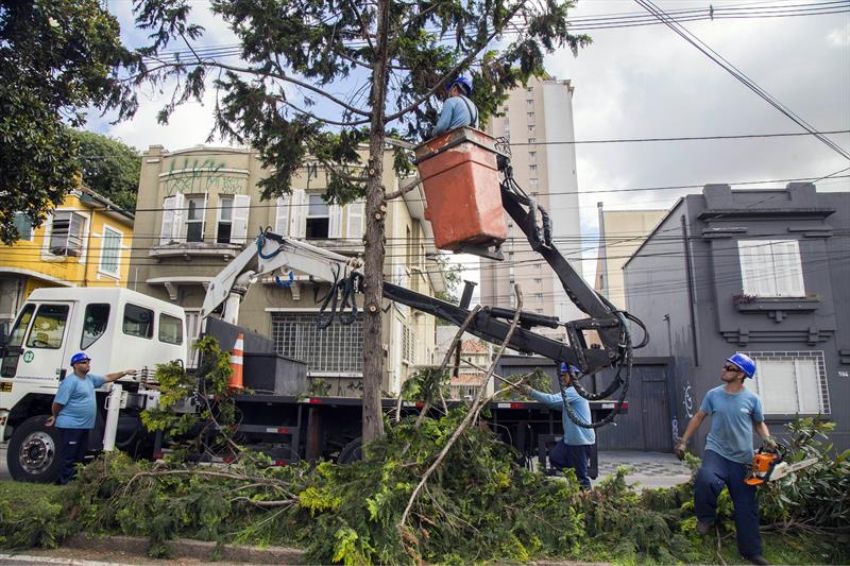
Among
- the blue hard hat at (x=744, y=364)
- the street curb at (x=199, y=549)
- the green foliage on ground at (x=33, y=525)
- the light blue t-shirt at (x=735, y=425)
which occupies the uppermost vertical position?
the blue hard hat at (x=744, y=364)

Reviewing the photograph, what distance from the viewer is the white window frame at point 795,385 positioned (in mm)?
16672

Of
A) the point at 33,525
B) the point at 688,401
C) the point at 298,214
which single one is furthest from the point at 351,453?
the point at 688,401

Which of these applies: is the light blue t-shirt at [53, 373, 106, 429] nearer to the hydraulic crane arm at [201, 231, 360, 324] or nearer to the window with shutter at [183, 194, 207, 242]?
the hydraulic crane arm at [201, 231, 360, 324]

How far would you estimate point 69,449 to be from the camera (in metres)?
7.50

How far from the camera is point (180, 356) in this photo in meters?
9.86

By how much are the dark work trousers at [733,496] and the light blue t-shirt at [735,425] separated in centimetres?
7

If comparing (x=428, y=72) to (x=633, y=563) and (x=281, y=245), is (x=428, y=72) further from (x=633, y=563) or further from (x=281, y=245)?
(x=633, y=563)

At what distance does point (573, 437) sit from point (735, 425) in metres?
2.02

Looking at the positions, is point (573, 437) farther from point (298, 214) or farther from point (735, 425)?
point (298, 214)

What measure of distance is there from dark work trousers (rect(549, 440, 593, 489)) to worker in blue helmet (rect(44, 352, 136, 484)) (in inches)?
233

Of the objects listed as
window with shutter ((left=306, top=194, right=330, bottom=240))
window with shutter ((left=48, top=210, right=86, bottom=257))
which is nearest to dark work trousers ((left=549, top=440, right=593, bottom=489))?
window with shutter ((left=306, top=194, right=330, bottom=240))

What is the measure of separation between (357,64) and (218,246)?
11.7 m

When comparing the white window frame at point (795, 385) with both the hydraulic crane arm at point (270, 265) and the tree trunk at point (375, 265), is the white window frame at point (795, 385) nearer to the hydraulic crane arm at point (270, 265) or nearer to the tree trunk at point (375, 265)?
the hydraulic crane arm at point (270, 265)

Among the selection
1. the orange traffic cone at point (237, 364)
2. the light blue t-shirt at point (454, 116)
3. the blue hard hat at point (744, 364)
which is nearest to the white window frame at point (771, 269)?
the blue hard hat at point (744, 364)
